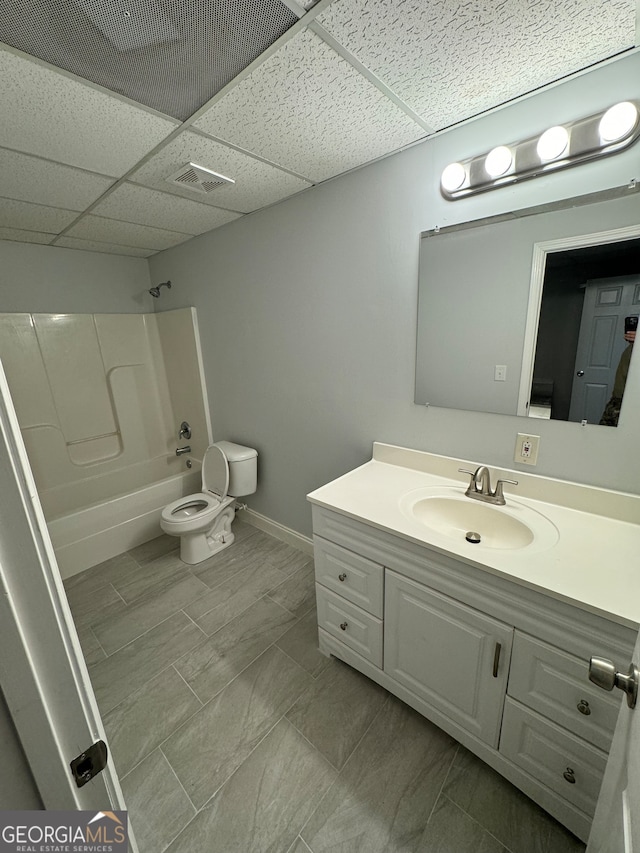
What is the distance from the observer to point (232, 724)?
1350 millimetres

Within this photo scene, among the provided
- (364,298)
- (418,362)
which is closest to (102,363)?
(364,298)

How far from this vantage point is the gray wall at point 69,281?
2.30 meters

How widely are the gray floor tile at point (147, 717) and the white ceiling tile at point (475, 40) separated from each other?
7.63 feet

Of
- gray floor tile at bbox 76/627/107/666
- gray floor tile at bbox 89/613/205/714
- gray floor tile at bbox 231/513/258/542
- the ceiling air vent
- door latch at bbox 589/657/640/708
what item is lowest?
gray floor tile at bbox 89/613/205/714

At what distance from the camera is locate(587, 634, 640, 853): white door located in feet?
1.60

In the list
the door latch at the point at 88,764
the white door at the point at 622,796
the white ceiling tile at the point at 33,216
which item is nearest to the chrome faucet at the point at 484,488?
the white door at the point at 622,796

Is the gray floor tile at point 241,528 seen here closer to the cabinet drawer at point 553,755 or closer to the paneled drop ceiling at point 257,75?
the cabinet drawer at point 553,755

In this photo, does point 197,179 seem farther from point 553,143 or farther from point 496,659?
point 496,659

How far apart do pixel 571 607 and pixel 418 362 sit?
3.39ft

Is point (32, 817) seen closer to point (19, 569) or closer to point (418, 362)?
point (19, 569)

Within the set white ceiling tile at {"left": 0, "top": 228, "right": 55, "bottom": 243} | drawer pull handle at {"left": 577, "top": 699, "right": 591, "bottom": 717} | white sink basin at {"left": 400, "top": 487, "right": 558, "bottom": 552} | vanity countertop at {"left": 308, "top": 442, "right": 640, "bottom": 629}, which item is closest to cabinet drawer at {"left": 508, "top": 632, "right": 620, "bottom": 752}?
drawer pull handle at {"left": 577, "top": 699, "right": 591, "bottom": 717}

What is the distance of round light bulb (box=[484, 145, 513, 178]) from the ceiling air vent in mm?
1096

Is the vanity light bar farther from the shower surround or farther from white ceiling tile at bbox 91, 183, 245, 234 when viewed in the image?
the shower surround

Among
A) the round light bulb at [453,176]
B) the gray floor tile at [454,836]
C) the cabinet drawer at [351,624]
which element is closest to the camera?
the gray floor tile at [454,836]
